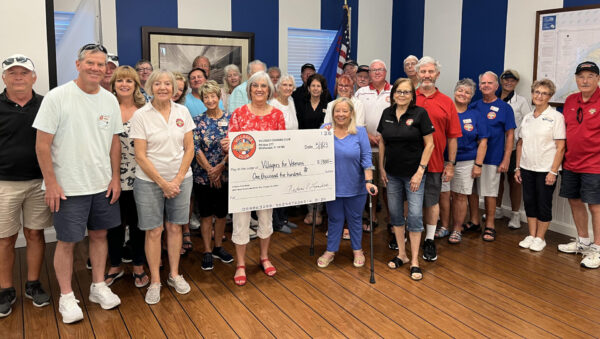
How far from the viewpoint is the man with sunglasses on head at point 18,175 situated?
112 inches

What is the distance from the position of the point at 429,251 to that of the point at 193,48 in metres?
3.67

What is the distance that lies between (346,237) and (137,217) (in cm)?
210

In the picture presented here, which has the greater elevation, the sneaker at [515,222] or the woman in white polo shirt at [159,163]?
the woman in white polo shirt at [159,163]

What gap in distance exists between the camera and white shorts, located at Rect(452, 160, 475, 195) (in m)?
4.55

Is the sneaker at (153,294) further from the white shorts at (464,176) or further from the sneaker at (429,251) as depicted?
the white shorts at (464,176)

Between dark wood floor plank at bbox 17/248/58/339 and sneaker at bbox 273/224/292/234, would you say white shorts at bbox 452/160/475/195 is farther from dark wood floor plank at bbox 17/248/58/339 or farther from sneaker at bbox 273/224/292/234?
dark wood floor plank at bbox 17/248/58/339

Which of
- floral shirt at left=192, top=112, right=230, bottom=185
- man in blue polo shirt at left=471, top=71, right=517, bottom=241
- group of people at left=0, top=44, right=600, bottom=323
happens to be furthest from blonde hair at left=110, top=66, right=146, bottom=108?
man in blue polo shirt at left=471, top=71, right=517, bottom=241

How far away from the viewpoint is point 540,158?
13.6ft

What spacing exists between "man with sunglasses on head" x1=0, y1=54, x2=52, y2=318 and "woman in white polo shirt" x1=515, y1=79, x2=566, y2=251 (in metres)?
3.99

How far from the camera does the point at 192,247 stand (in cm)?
432

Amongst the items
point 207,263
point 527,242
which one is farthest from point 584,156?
point 207,263

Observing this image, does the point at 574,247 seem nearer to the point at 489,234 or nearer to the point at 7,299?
the point at 489,234

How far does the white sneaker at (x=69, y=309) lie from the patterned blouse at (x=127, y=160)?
786 millimetres

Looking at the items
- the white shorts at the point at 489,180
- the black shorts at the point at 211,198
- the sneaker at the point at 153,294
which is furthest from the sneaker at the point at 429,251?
the sneaker at the point at 153,294
